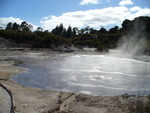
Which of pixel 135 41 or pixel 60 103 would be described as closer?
pixel 60 103

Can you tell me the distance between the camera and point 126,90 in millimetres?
12477

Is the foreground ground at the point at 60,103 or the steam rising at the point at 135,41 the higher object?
the steam rising at the point at 135,41

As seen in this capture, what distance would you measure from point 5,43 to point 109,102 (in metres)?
48.1

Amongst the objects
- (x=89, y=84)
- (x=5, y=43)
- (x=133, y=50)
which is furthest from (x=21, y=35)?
(x=89, y=84)

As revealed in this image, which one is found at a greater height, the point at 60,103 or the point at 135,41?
the point at 135,41

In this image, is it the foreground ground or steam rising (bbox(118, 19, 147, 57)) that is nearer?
the foreground ground

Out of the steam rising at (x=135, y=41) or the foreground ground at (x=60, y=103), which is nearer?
the foreground ground at (x=60, y=103)

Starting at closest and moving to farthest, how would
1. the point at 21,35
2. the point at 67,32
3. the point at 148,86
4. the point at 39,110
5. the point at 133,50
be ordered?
the point at 39,110
the point at 148,86
the point at 133,50
the point at 21,35
the point at 67,32

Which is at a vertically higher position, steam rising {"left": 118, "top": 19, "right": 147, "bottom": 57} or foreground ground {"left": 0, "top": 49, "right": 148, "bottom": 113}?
steam rising {"left": 118, "top": 19, "right": 147, "bottom": 57}

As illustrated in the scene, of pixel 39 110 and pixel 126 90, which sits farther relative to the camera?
pixel 126 90

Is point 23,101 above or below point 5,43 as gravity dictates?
below

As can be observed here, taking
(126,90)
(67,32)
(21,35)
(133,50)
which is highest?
(67,32)

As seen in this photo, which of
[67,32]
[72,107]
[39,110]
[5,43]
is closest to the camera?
[39,110]

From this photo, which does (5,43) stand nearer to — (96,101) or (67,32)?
(96,101)
